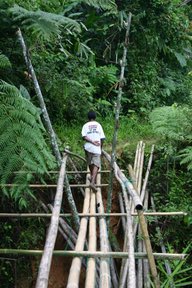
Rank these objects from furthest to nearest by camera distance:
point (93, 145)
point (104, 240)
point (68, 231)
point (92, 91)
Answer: point (92, 91), point (93, 145), point (68, 231), point (104, 240)

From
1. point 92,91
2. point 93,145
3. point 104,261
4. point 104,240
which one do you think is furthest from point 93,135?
point 104,261

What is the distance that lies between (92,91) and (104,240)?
476 centimetres

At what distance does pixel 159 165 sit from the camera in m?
6.15

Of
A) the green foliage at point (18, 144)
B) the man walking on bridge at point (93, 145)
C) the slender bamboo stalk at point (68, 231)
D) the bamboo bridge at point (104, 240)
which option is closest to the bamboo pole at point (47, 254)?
the bamboo bridge at point (104, 240)

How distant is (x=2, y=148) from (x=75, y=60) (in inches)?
178

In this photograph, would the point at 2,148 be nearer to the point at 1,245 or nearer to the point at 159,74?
the point at 1,245

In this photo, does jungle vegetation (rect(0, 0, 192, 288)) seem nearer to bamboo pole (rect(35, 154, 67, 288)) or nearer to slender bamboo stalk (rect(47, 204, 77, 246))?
bamboo pole (rect(35, 154, 67, 288))

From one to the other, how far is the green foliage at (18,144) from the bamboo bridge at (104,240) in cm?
33

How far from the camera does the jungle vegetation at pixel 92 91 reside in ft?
10.8

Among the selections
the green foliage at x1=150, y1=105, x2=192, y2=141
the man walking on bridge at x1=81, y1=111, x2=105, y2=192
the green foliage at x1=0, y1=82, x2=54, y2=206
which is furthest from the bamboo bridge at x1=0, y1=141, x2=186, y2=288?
the green foliage at x1=150, y1=105, x2=192, y2=141

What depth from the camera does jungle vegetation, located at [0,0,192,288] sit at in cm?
330

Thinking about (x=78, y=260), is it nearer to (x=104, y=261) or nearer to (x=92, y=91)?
(x=104, y=261)

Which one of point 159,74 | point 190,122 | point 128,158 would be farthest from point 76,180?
point 159,74

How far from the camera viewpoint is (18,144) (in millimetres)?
3117
